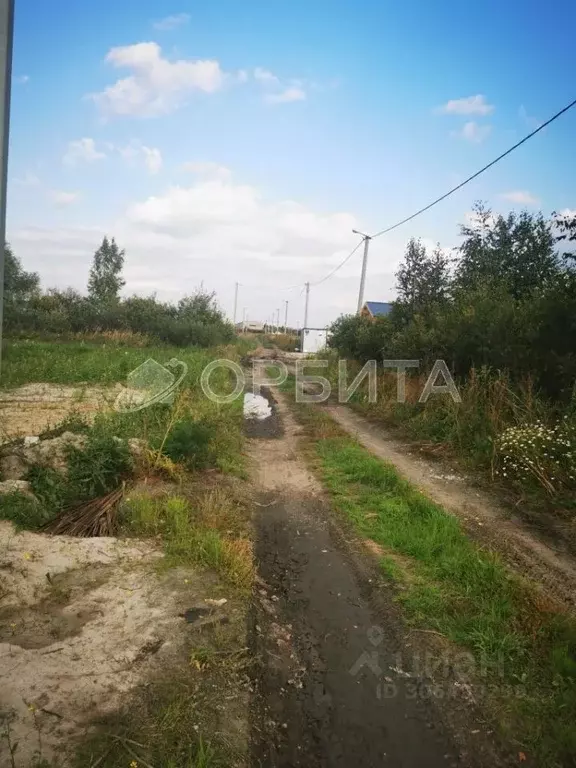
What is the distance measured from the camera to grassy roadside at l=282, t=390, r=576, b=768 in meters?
2.53

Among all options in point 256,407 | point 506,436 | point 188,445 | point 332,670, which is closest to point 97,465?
point 188,445

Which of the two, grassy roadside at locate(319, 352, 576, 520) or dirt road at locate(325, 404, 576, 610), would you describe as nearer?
dirt road at locate(325, 404, 576, 610)

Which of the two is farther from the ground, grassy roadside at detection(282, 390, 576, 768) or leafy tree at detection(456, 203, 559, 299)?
leafy tree at detection(456, 203, 559, 299)

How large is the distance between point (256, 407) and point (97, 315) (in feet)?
73.8

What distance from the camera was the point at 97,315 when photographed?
102 ft

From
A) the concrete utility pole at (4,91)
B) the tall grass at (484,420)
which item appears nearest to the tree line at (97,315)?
the tall grass at (484,420)

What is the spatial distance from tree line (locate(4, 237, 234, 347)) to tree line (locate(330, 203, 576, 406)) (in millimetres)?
14908

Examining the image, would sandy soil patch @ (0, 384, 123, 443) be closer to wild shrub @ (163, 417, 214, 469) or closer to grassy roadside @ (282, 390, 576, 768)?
wild shrub @ (163, 417, 214, 469)

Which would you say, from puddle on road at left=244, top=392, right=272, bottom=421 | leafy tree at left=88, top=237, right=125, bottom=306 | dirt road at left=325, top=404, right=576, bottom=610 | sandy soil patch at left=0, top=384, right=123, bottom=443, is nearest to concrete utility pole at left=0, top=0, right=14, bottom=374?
dirt road at left=325, top=404, right=576, bottom=610

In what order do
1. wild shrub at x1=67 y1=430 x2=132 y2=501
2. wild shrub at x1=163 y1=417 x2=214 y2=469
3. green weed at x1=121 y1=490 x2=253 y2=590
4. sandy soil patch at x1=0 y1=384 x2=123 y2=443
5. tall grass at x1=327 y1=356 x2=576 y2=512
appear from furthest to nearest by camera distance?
1. sandy soil patch at x1=0 y1=384 x2=123 y2=443
2. wild shrub at x1=163 y1=417 x2=214 y2=469
3. tall grass at x1=327 y1=356 x2=576 y2=512
4. wild shrub at x1=67 y1=430 x2=132 y2=501
5. green weed at x1=121 y1=490 x2=253 y2=590

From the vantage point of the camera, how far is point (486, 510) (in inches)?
220

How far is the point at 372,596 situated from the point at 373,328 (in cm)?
1371

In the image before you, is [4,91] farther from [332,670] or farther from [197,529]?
[197,529]

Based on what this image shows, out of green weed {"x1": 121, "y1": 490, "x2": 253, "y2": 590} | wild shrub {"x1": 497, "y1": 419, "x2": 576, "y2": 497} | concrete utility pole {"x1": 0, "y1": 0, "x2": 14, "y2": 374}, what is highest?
concrete utility pole {"x1": 0, "y1": 0, "x2": 14, "y2": 374}
